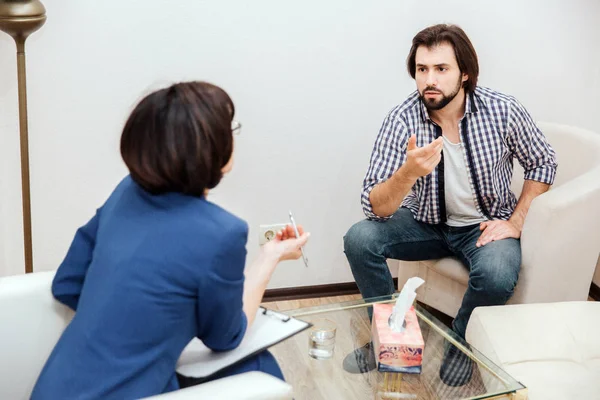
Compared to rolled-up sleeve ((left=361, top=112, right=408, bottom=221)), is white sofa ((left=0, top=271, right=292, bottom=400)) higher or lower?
lower

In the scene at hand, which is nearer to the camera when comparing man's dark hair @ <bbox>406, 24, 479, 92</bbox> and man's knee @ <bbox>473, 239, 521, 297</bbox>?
man's knee @ <bbox>473, 239, 521, 297</bbox>

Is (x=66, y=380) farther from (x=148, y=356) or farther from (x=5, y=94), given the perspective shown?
(x=5, y=94)

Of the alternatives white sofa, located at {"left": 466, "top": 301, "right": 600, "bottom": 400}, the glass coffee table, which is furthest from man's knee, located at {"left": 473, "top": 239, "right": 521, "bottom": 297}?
the glass coffee table

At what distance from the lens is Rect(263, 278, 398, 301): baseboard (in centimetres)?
309

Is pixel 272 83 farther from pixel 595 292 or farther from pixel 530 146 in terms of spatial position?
pixel 595 292

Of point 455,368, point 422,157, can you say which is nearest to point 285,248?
point 455,368

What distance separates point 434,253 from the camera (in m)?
2.65

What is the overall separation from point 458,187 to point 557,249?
397 mm

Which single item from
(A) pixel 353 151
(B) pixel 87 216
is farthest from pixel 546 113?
(B) pixel 87 216

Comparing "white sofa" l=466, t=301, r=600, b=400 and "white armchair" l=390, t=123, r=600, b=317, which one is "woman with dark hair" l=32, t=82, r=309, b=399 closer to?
"white sofa" l=466, t=301, r=600, b=400

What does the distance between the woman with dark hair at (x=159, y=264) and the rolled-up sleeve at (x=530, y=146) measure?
1417 mm

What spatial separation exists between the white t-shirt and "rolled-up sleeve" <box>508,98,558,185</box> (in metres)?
0.20

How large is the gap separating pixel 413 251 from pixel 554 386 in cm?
81

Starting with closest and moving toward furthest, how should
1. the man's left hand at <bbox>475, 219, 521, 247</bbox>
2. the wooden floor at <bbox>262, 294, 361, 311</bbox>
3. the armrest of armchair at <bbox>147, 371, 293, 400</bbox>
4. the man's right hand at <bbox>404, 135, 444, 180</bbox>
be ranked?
the armrest of armchair at <bbox>147, 371, 293, 400</bbox> < the man's right hand at <bbox>404, 135, 444, 180</bbox> < the man's left hand at <bbox>475, 219, 521, 247</bbox> < the wooden floor at <bbox>262, 294, 361, 311</bbox>
